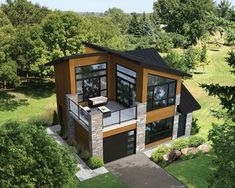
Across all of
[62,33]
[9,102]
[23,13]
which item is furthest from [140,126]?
[23,13]

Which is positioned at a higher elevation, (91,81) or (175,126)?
(91,81)

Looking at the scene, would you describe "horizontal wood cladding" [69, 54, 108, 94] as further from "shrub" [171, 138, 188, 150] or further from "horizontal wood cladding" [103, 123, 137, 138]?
"shrub" [171, 138, 188, 150]

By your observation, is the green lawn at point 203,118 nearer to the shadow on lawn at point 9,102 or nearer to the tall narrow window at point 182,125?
the tall narrow window at point 182,125

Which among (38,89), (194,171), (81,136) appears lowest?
(194,171)

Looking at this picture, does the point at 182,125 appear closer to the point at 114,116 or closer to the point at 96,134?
the point at 114,116

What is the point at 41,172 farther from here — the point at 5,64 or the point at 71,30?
the point at 71,30

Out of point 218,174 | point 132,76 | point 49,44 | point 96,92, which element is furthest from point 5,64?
point 218,174

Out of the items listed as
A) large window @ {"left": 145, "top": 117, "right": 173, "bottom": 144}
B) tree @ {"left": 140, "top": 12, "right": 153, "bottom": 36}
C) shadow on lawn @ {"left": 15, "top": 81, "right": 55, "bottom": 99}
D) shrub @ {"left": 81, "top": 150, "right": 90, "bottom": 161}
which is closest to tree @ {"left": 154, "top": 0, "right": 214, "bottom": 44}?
tree @ {"left": 140, "top": 12, "right": 153, "bottom": 36}
